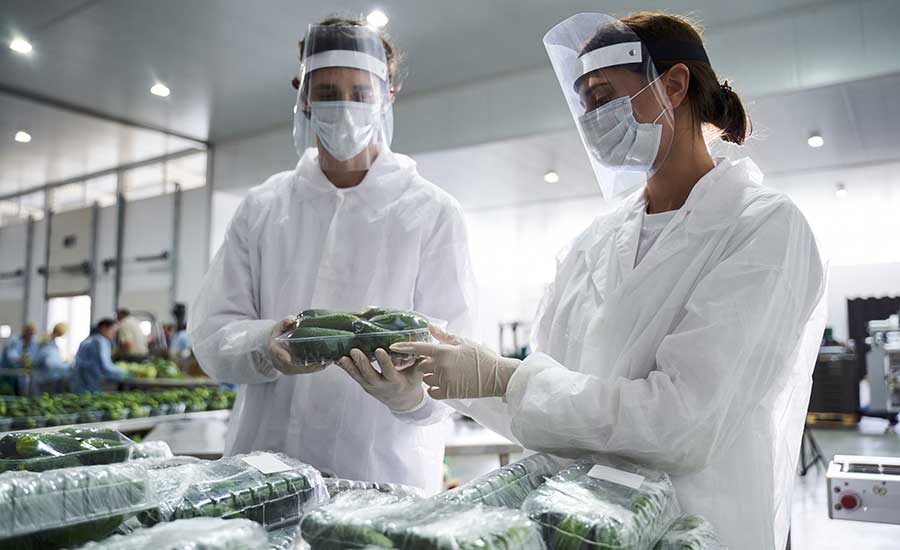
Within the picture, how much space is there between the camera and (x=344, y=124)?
1579 millimetres

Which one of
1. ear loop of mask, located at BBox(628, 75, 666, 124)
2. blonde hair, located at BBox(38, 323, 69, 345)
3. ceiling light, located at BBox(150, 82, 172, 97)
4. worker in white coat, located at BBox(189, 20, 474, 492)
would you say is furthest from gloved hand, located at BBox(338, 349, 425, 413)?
blonde hair, located at BBox(38, 323, 69, 345)

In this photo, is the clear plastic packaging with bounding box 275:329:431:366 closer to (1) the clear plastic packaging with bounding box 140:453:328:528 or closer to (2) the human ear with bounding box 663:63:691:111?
(1) the clear plastic packaging with bounding box 140:453:328:528

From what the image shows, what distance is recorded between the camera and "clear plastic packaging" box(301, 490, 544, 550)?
2.18 ft

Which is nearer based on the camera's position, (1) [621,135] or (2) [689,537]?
(2) [689,537]

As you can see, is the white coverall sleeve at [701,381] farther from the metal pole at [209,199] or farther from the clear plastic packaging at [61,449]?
the metal pole at [209,199]

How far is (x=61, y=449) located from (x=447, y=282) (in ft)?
2.89

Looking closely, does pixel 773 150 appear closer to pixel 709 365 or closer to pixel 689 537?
pixel 709 365

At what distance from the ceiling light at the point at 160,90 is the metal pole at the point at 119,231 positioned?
9.63 ft

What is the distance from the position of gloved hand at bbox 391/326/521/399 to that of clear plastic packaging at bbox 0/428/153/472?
0.47 m

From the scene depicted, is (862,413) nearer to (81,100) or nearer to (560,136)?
(560,136)

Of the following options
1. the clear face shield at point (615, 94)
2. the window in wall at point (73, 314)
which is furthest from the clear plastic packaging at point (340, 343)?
the window in wall at point (73, 314)

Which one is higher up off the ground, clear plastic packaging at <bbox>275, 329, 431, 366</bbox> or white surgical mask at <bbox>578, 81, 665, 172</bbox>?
white surgical mask at <bbox>578, 81, 665, 172</bbox>

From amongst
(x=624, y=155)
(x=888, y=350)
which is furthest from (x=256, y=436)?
(x=888, y=350)

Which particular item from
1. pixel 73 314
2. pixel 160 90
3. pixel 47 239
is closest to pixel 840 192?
pixel 160 90
